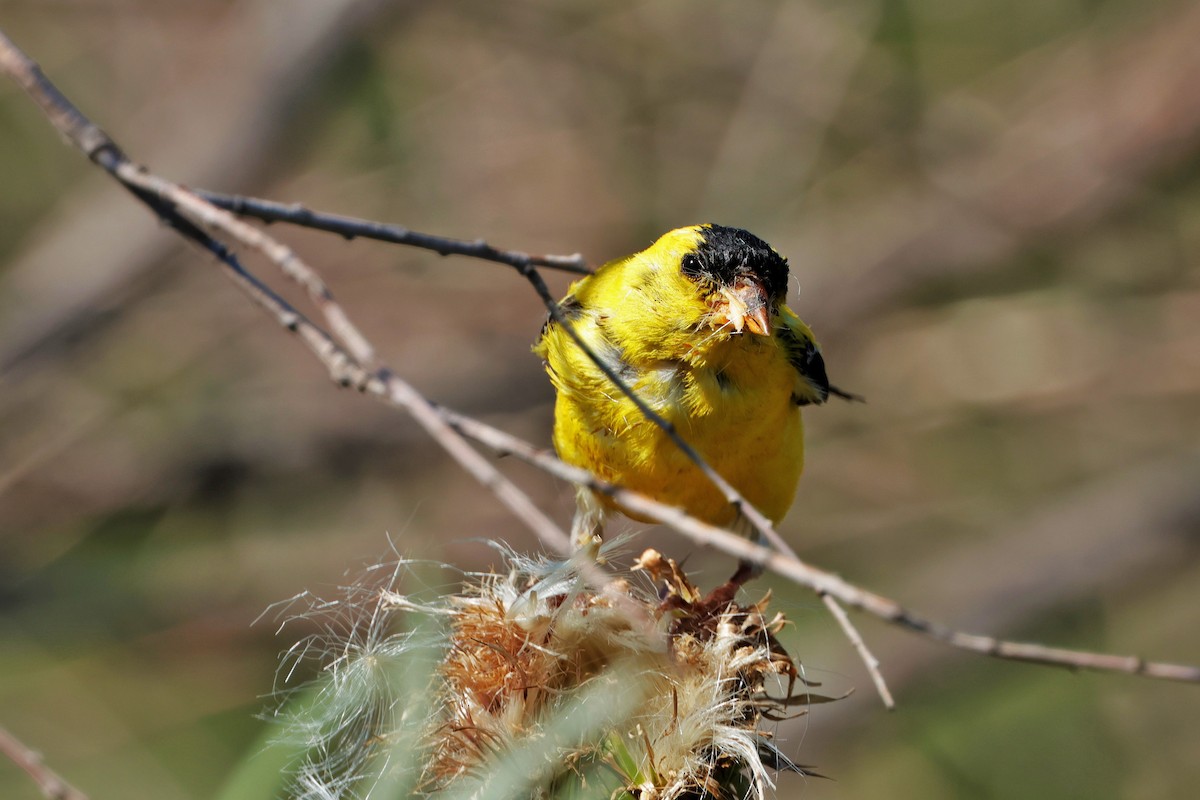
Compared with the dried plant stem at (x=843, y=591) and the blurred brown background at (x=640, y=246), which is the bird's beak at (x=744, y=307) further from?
the blurred brown background at (x=640, y=246)

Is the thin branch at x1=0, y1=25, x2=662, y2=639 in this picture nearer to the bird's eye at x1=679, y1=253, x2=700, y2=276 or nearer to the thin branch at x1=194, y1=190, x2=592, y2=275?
the thin branch at x1=194, y1=190, x2=592, y2=275

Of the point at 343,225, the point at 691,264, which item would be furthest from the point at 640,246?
the point at 343,225

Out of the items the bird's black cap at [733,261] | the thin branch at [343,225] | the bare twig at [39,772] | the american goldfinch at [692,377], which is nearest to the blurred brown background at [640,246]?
the american goldfinch at [692,377]

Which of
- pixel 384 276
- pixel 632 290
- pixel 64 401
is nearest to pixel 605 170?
pixel 384 276

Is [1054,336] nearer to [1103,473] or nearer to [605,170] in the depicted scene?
[1103,473]

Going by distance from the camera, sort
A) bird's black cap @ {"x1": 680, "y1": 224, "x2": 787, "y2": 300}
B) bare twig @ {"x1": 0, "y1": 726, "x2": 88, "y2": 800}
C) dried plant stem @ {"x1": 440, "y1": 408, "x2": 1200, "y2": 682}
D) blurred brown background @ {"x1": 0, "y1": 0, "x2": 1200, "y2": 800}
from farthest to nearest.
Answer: blurred brown background @ {"x1": 0, "y1": 0, "x2": 1200, "y2": 800} < bird's black cap @ {"x1": 680, "y1": 224, "x2": 787, "y2": 300} < bare twig @ {"x1": 0, "y1": 726, "x2": 88, "y2": 800} < dried plant stem @ {"x1": 440, "y1": 408, "x2": 1200, "y2": 682}

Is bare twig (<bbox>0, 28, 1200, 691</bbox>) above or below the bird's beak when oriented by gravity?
above

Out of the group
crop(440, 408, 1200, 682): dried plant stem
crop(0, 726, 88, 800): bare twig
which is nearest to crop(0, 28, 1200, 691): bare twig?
crop(440, 408, 1200, 682): dried plant stem
